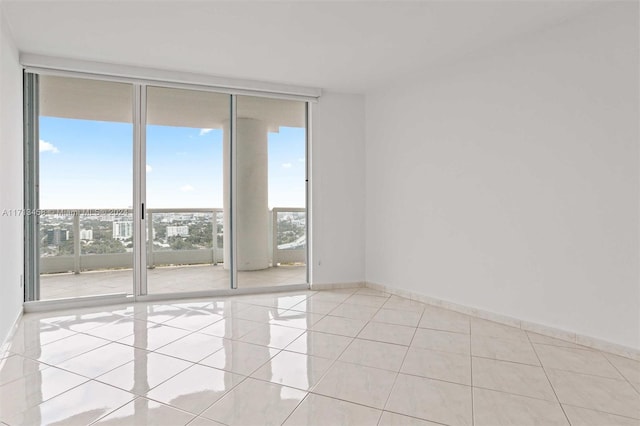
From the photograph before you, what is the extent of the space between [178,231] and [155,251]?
34 centimetres

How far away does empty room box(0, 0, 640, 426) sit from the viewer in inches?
86.6

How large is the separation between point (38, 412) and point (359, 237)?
371cm

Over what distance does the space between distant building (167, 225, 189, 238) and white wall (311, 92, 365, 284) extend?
1.56 metres

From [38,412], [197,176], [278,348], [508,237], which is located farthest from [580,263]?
[197,176]

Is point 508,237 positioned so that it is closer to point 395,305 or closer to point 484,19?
point 395,305

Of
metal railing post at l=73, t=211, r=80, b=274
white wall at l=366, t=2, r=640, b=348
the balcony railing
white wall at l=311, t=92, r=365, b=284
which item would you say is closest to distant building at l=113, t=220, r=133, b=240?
the balcony railing

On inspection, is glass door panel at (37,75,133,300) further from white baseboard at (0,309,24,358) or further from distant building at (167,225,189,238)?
white baseboard at (0,309,24,358)

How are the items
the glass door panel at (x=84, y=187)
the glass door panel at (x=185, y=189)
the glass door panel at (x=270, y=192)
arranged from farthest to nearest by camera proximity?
1. the glass door panel at (x=270, y=192)
2. the glass door panel at (x=185, y=189)
3. the glass door panel at (x=84, y=187)

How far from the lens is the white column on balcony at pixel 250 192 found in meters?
4.53

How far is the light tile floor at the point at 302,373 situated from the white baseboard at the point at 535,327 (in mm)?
71

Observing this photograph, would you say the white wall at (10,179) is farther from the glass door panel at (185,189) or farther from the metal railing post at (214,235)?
the metal railing post at (214,235)

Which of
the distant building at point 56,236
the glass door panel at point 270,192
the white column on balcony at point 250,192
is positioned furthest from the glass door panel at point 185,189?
the distant building at point 56,236

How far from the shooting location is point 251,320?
11.3ft

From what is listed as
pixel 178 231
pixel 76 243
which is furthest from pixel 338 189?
pixel 76 243
